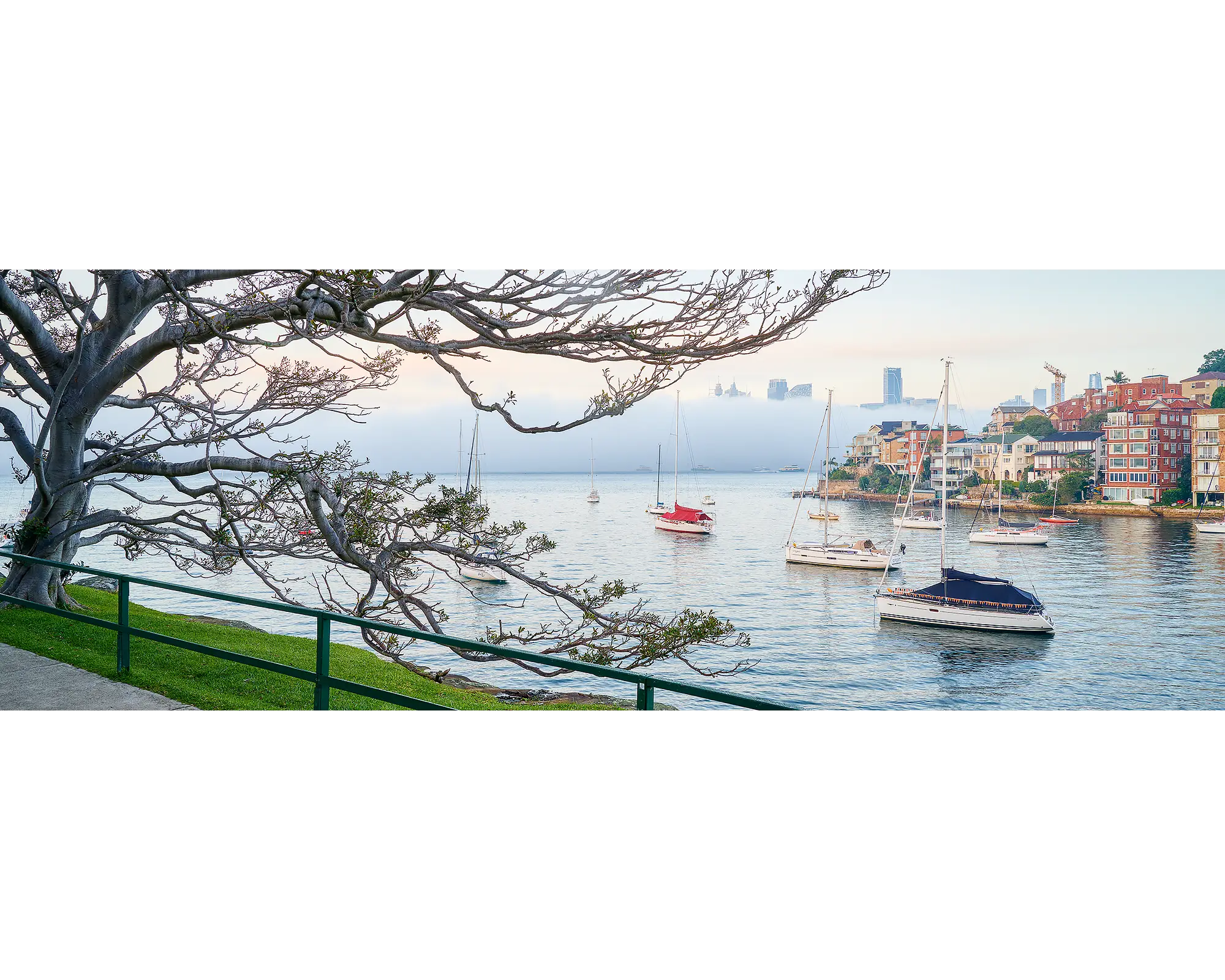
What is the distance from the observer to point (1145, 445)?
10781 mm

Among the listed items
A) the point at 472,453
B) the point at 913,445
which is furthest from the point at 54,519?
the point at 913,445

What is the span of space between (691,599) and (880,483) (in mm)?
3910

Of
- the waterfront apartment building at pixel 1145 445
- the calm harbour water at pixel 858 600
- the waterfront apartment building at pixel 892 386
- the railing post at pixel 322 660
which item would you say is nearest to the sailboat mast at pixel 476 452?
the calm harbour water at pixel 858 600

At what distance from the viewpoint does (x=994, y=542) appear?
15.0m

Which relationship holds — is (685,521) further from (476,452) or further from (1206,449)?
(1206,449)

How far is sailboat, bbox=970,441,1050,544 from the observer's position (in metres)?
13.0

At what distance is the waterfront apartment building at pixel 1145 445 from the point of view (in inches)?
421

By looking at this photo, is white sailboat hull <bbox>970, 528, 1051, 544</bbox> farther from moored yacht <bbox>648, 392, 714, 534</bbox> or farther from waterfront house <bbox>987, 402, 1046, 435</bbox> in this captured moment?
moored yacht <bbox>648, 392, 714, 534</bbox>

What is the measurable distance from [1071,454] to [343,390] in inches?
372

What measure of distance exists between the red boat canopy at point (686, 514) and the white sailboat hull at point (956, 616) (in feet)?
13.0

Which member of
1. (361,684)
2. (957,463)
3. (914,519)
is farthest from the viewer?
(914,519)

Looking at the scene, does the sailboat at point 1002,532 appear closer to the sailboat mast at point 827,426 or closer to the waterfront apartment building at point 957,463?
the waterfront apartment building at point 957,463
